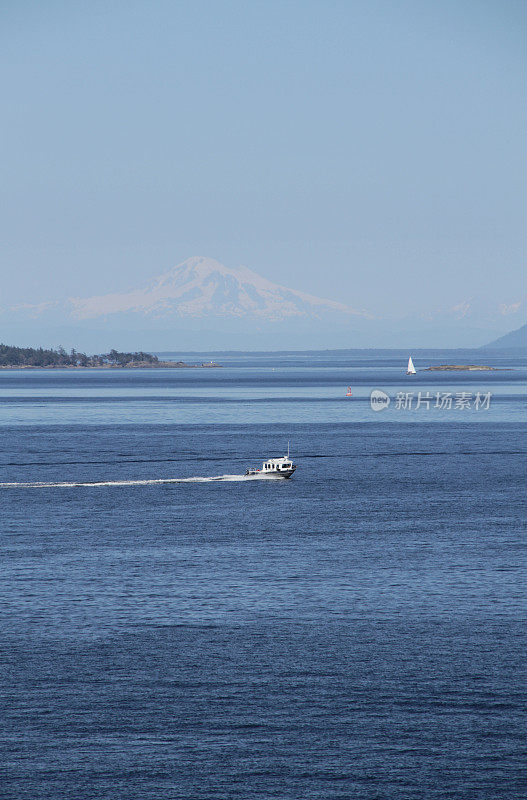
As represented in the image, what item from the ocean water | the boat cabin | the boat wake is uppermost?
the boat cabin

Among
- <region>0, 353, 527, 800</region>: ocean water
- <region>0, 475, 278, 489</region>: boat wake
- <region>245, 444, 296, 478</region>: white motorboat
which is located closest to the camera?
<region>0, 353, 527, 800</region>: ocean water

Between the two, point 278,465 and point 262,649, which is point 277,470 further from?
point 262,649

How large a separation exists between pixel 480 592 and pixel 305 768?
2800cm

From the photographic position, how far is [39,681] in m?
46.0

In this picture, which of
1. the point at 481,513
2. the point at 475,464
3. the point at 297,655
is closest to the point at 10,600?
the point at 297,655

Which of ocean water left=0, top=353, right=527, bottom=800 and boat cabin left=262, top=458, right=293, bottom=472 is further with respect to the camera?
boat cabin left=262, top=458, right=293, bottom=472

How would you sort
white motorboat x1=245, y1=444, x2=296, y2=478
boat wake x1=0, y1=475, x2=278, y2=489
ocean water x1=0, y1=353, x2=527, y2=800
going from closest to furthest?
ocean water x1=0, y1=353, x2=527, y2=800 → boat wake x1=0, y1=475, x2=278, y2=489 → white motorboat x1=245, y1=444, x2=296, y2=478

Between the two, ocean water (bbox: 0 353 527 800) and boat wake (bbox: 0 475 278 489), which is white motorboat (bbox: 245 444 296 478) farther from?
ocean water (bbox: 0 353 527 800)

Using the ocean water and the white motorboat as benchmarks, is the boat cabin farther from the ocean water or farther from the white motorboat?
the ocean water

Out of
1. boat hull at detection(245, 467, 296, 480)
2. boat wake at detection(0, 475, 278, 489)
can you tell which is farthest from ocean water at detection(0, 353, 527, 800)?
boat hull at detection(245, 467, 296, 480)

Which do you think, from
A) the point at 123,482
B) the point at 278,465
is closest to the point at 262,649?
the point at 123,482

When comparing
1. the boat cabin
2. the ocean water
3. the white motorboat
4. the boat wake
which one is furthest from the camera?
the white motorboat

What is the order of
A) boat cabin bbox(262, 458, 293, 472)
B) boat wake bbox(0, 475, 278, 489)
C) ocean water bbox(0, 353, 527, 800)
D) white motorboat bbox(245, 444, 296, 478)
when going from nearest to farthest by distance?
ocean water bbox(0, 353, 527, 800) → boat wake bbox(0, 475, 278, 489) → boat cabin bbox(262, 458, 293, 472) → white motorboat bbox(245, 444, 296, 478)

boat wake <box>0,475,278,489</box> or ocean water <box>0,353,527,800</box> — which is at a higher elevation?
boat wake <box>0,475,278,489</box>
